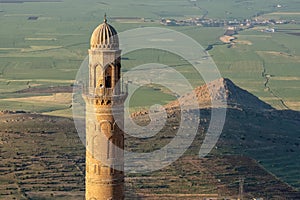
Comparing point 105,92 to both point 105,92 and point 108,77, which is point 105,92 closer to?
point 105,92

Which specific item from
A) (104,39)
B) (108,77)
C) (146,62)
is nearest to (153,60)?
(146,62)

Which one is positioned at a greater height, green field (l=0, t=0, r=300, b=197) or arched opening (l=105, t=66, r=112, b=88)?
arched opening (l=105, t=66, r=112, b=88)

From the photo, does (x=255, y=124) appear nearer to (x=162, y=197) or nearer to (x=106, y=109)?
(x=162, y=197)

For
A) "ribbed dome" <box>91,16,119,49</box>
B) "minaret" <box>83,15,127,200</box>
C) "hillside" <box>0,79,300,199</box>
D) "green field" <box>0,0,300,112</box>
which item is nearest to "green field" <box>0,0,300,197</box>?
"green field" <box>0,0,300,112</box>

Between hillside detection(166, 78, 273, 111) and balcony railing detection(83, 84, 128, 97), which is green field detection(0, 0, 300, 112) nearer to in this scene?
hillside detection(166, 78, 273, 111)

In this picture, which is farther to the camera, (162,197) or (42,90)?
(42,90)

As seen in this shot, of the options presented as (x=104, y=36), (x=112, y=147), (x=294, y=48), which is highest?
(x=104, y=36)

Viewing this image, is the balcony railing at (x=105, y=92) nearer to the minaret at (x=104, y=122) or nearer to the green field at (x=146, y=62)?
the minaret at (x=104, y=122)

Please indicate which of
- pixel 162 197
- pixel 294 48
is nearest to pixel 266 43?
pixel 294 48

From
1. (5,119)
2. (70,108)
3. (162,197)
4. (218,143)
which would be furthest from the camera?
(70,108)
